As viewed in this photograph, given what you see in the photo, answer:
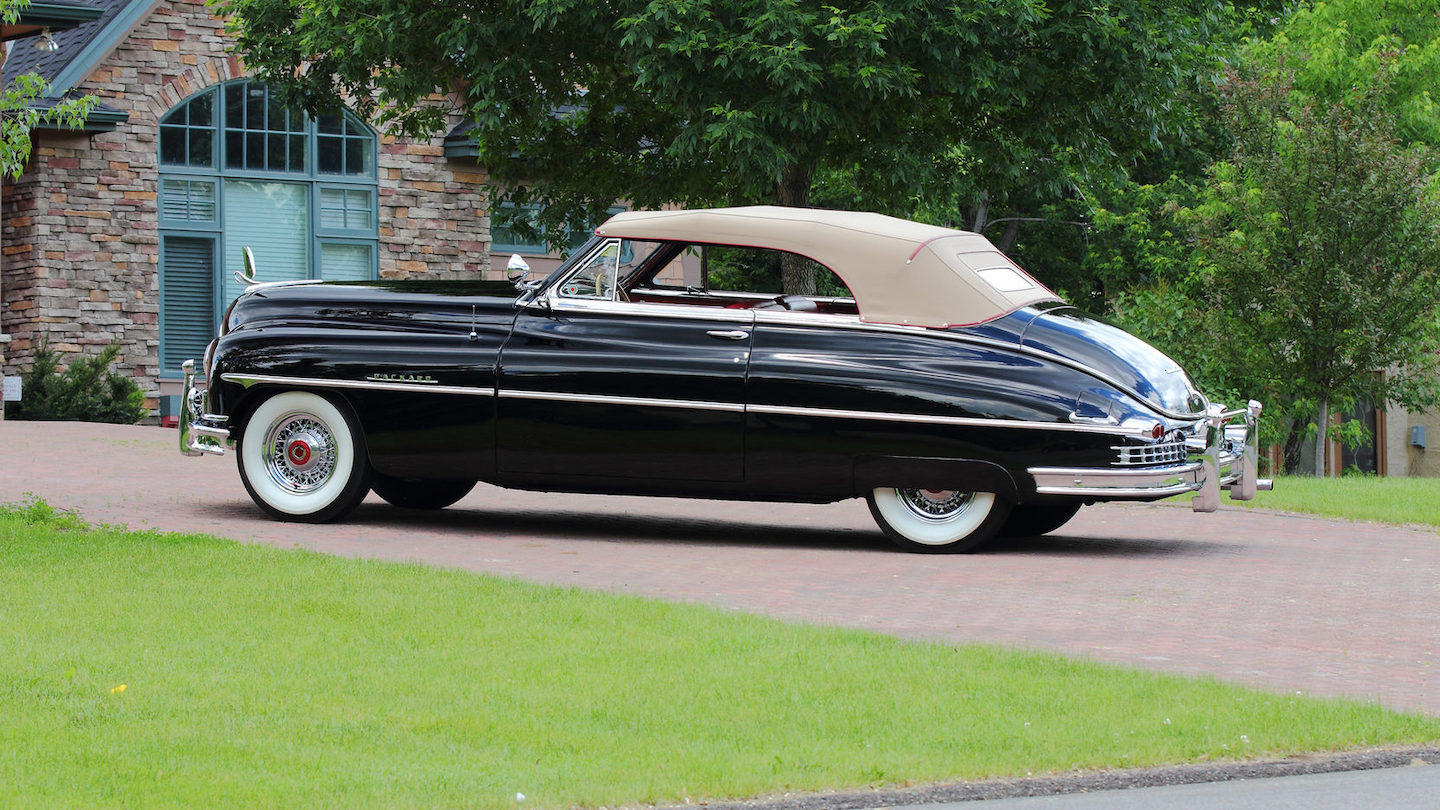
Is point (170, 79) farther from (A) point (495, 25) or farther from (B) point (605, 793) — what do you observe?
(B) point (605, 793)

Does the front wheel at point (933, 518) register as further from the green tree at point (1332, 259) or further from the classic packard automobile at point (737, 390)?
the green tree at point (1332, 259)

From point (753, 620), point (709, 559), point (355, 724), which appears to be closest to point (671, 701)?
point (355, 724)

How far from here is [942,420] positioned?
1094 centimetres

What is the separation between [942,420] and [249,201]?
53.0ft

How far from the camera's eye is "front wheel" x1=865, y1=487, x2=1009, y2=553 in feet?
36.9

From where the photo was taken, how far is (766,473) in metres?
11.2

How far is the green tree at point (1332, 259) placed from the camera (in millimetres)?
20547

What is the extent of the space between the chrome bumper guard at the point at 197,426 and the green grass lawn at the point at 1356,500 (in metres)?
6.62

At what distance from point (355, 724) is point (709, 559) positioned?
15.7 ft

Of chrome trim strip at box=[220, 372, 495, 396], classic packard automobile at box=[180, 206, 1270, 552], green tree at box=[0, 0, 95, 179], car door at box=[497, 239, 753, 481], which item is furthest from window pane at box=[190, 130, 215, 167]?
car door at box=[497, 239, 753, 481]

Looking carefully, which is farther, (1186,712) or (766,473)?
(766,473)

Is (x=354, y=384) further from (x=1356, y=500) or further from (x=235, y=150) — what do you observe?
(x=235, y=150)

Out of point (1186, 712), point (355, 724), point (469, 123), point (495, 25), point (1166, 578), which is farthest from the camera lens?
point (469, 123)

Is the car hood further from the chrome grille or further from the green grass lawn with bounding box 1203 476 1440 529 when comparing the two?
the green grass lawn with bounding box 1203 476 1440 529
